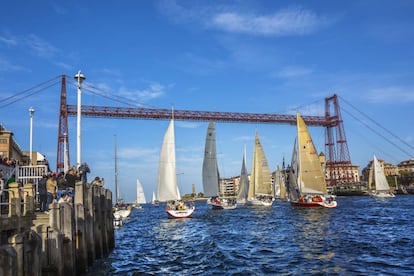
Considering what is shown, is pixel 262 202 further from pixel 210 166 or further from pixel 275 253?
pixel 275 253

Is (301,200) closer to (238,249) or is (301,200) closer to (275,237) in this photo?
(275,237)

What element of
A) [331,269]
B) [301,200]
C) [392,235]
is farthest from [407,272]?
[301,200]

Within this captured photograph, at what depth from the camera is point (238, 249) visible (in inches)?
736

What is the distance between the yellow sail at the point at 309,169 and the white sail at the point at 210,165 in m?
10.4

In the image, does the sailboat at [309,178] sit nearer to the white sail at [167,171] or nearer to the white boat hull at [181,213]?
the white boat hull at [181,213]

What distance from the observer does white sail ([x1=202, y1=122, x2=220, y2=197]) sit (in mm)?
50219

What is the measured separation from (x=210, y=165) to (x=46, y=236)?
40.8m

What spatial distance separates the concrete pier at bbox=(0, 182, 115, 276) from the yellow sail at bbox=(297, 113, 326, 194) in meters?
33.9

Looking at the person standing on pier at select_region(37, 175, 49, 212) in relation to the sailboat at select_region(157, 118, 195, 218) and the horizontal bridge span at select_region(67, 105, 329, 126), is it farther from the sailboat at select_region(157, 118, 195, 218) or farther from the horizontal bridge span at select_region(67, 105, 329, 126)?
the horizontal bridge span at select_region(67, 105, 329, 126)

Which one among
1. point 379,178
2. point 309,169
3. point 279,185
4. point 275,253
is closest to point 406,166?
point 379,178

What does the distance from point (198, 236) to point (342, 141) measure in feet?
289

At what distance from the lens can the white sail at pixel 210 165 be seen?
50.2 metres

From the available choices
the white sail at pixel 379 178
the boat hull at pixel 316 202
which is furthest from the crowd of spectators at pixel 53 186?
the white sail at pixel 379 178

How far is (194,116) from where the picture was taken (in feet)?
336
